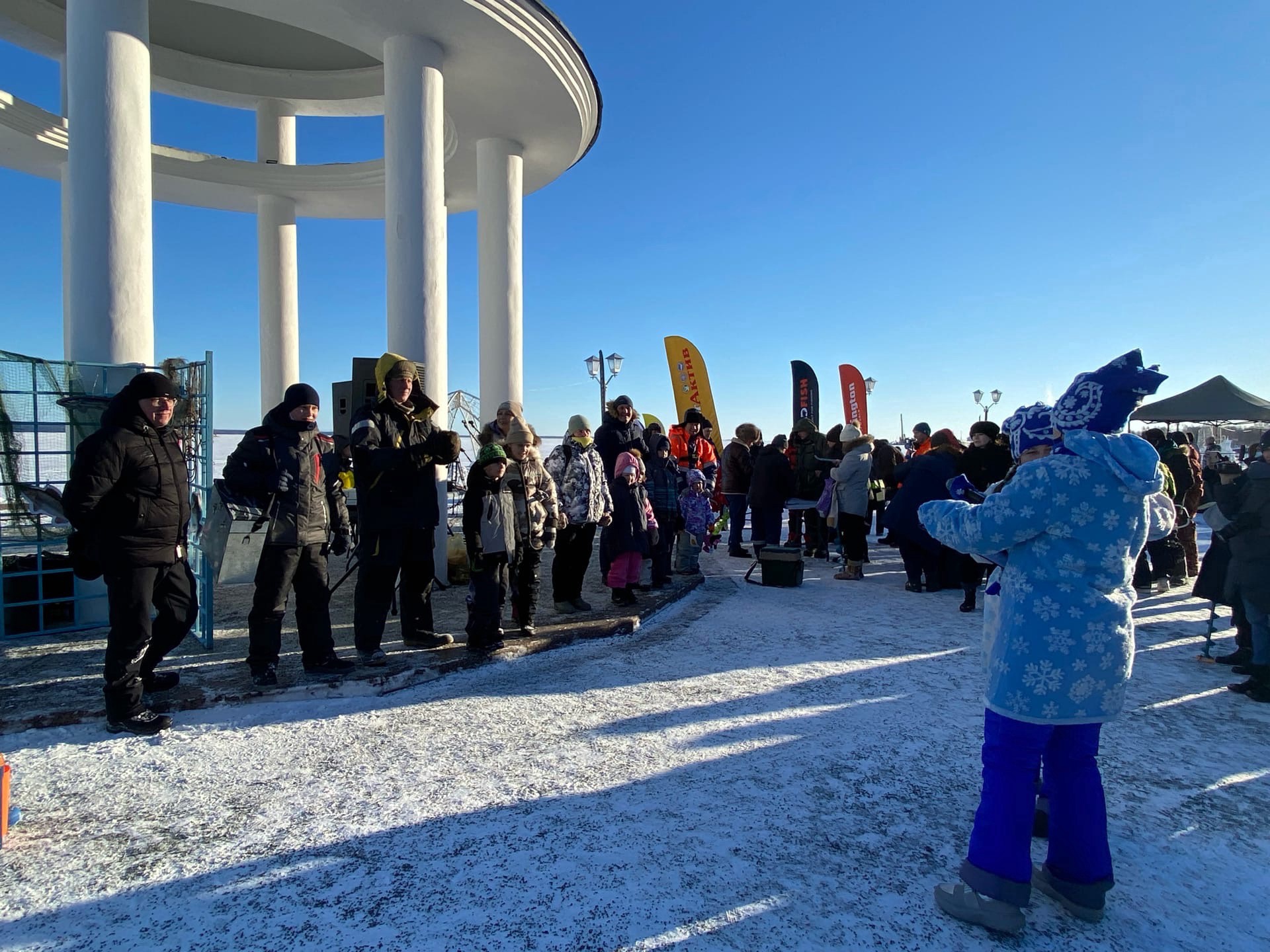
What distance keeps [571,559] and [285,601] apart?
2.40m

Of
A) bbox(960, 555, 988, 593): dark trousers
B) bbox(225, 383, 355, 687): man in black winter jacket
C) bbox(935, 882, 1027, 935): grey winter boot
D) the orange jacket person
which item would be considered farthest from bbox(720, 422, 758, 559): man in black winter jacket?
bbox(935, 882, 1027, 935): grey winter boot

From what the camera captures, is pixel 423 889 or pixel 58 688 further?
pixel 58 688

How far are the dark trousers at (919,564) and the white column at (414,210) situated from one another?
499 cm

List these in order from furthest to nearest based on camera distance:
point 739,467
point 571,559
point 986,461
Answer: point 739,467
point 986,461
point 571,559

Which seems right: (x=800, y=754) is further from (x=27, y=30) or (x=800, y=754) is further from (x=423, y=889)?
(x=27, y=30)

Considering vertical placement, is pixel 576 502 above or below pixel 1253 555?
above

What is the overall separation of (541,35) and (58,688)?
23.5 feet

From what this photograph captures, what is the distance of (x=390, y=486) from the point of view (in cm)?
451

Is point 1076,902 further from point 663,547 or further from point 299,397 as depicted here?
point 663,547

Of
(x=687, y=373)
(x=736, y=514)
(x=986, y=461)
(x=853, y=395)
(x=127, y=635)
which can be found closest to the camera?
(x=127, y=635)

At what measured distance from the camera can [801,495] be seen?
9914mm

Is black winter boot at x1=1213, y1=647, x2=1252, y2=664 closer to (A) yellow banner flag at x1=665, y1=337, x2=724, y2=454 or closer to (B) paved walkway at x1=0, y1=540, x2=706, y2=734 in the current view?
(B) paved walkway at x1=0, y1=540, x2=706, y2=734

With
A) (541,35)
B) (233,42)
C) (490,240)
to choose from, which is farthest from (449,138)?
(233,42)

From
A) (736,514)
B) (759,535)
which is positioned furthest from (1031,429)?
(736,514)
